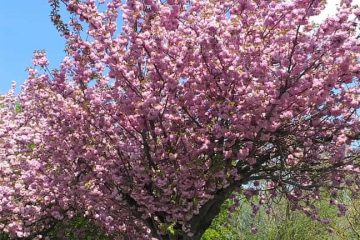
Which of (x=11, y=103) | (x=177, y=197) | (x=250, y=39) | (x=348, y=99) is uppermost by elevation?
(x=11, y=103)

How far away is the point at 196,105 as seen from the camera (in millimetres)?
11469

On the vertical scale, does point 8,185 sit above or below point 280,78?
above

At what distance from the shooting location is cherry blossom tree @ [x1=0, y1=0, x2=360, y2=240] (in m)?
10.3

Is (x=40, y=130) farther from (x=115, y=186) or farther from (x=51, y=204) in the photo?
(x=115, y=186)

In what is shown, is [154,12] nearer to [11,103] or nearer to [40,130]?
[40,130]

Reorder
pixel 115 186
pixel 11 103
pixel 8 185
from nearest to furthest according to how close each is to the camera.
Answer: pixel 115 186 < pixel 8 185 < pixel 11 103

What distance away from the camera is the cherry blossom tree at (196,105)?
1034 cm

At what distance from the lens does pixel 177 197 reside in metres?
11.8

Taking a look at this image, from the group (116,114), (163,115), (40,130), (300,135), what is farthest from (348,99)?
(40,130)

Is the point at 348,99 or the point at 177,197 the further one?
the point at 177,197

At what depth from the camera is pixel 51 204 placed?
50.5 feet

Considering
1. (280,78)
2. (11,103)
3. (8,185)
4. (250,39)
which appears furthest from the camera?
(11,103)

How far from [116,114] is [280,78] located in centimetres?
395

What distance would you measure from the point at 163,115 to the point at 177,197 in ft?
6.45
